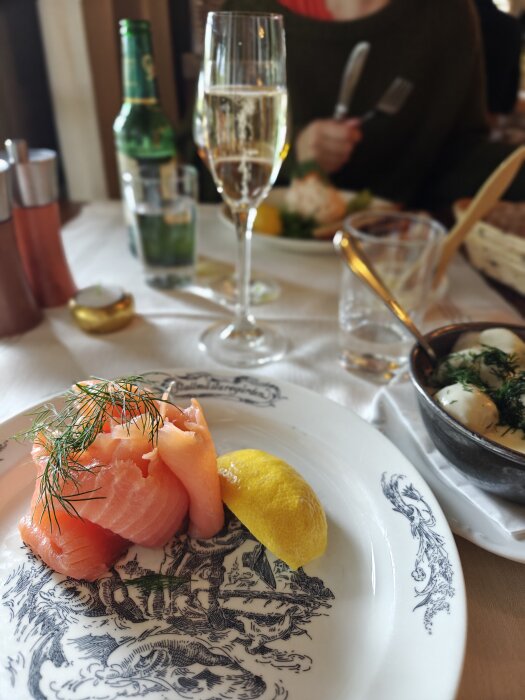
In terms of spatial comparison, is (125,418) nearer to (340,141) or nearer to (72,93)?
(340,141)

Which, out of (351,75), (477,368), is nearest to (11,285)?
(477,368)

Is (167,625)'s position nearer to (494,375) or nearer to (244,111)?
(494,375)

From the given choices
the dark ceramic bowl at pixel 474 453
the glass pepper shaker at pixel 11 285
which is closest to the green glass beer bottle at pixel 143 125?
the glass pepper shaker at pixel 11 285

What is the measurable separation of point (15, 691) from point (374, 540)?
277 mm

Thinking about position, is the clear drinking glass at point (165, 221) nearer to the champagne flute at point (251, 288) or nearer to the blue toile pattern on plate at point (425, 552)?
the champagne flute at point (251, 288)

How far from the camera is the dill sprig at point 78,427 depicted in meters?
0.39

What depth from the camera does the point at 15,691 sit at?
31 cm

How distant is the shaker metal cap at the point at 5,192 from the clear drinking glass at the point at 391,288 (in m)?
0.48

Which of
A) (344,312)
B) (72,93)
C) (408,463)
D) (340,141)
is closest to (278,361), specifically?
(344,312)

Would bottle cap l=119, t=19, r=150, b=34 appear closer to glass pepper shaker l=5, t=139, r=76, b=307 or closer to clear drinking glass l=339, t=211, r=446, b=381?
glass pepper shaker l=5, t=139, r=76, b=307

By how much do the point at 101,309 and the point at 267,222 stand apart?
0.44 meters

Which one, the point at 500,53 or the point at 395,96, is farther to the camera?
the point at 500,53

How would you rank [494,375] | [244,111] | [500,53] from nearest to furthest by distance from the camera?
[494,375] → [244,111] → [500,53]

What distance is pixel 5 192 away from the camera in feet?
2.16
